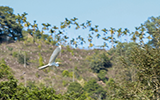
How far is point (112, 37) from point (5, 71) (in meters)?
62.1

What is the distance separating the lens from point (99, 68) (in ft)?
221

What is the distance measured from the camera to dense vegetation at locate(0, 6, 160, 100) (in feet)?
52.3

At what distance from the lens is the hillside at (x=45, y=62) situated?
180 feet

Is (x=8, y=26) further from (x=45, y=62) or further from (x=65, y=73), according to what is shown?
(x=65, y=73)

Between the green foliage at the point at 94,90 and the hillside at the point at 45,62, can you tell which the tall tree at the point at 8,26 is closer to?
the hillside at the point at 45,62

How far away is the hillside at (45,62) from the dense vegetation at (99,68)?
480mm

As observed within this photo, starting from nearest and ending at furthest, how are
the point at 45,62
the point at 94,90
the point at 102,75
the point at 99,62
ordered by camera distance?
the point at 94,90 < the point at 45,62 < the point at 102,75 < the point at 99,62

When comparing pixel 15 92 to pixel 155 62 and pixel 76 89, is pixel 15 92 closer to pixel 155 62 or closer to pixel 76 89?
pixel 155 62

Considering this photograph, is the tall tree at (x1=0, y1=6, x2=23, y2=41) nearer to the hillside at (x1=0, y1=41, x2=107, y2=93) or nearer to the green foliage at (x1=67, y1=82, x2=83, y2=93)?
the hillside at (x1=0, y1=41, x2=107, y2=93)

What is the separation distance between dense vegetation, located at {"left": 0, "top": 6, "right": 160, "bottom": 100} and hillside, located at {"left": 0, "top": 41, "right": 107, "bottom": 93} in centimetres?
48

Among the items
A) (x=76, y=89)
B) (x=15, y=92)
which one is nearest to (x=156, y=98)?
(x=15, y=92)

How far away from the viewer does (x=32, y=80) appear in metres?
53.9

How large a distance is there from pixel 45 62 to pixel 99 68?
13516 mm

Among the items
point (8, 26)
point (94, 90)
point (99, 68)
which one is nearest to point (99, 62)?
point (99, 68)
